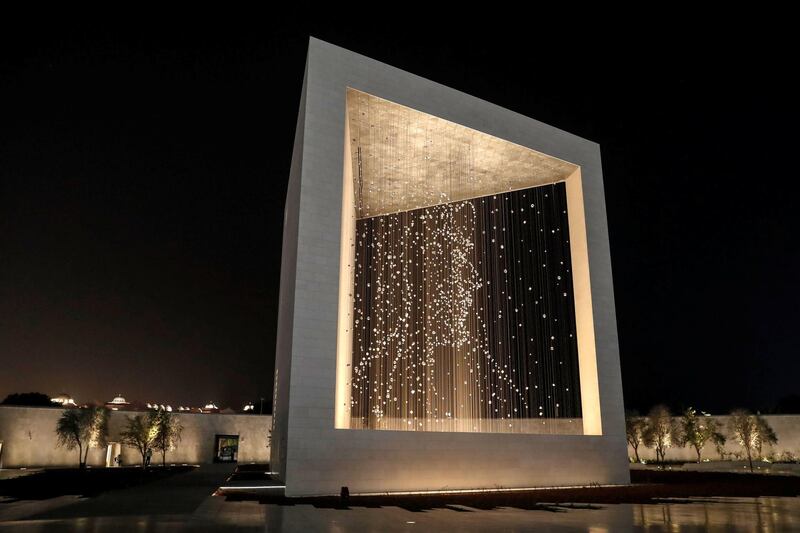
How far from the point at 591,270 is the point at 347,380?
6121 millimetres

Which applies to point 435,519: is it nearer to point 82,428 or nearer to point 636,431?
point 82,428

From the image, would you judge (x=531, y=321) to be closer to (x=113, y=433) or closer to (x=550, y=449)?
(x=550, y=449)

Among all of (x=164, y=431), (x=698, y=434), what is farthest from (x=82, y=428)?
(x=698, y=434)

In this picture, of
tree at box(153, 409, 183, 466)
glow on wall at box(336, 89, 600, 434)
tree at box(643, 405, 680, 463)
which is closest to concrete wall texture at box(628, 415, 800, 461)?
tree at box(643, 405, 680, 463)

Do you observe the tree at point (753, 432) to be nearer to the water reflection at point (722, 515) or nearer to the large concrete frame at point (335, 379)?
the large concrete frame at point (335, 379)

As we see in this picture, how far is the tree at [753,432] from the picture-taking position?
1939 centimetres

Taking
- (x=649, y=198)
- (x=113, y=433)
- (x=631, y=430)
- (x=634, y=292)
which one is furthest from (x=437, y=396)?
(x=634, y=292)

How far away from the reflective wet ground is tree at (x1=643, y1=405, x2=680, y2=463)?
14174 mm

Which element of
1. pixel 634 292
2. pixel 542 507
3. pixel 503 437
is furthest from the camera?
pixel 634 292

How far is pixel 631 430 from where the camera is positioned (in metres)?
21.7

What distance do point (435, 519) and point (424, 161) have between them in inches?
356

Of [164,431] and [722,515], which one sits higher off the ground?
[164,431]

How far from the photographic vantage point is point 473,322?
48.9 feet

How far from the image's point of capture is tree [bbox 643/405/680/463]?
2069cm
